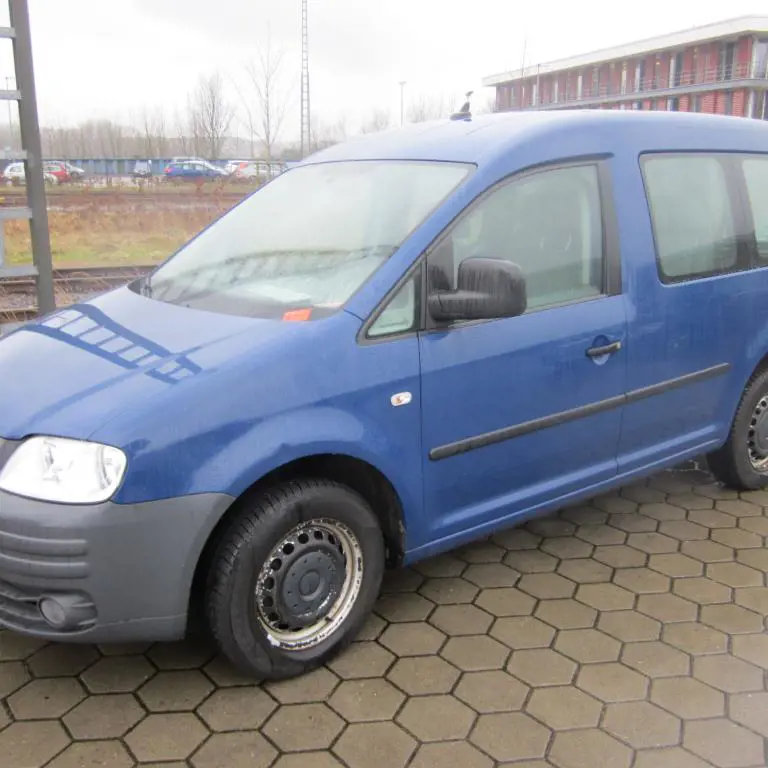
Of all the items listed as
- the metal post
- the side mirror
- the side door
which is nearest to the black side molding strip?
the side door

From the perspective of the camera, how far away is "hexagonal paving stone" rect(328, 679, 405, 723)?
2.69 m

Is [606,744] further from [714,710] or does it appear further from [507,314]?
[507,314]

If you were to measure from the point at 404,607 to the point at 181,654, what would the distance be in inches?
36.1

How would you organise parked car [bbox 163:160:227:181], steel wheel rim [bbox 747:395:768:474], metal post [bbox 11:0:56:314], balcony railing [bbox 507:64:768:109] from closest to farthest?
steel wheel rim [bbox 747:395:768:474]
metal post [bbox 11:0:56:314]
parked car [bbox 163:160:227:181]
balcony railing [bbox 507:64:768:109]

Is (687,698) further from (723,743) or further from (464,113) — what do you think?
(464,113)

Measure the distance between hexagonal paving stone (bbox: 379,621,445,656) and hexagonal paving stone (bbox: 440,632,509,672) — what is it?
54 millimetres

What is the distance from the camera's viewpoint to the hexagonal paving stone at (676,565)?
12.0ft

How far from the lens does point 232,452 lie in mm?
2504

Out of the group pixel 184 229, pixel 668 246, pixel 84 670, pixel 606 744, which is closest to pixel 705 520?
pixel 668 246

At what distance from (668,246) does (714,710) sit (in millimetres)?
2022

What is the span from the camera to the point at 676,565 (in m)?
3.74

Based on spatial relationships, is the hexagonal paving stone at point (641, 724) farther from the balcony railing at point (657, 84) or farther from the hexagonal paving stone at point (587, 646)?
the balcony railing at point (657, 84)

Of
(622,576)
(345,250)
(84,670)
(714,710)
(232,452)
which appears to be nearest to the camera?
(232,452)

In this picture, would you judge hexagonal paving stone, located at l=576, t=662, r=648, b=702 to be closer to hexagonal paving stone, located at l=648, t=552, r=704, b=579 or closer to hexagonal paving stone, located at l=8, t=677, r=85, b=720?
hexagonal paving stone, located at l=648, t=552, r=704, b=579
